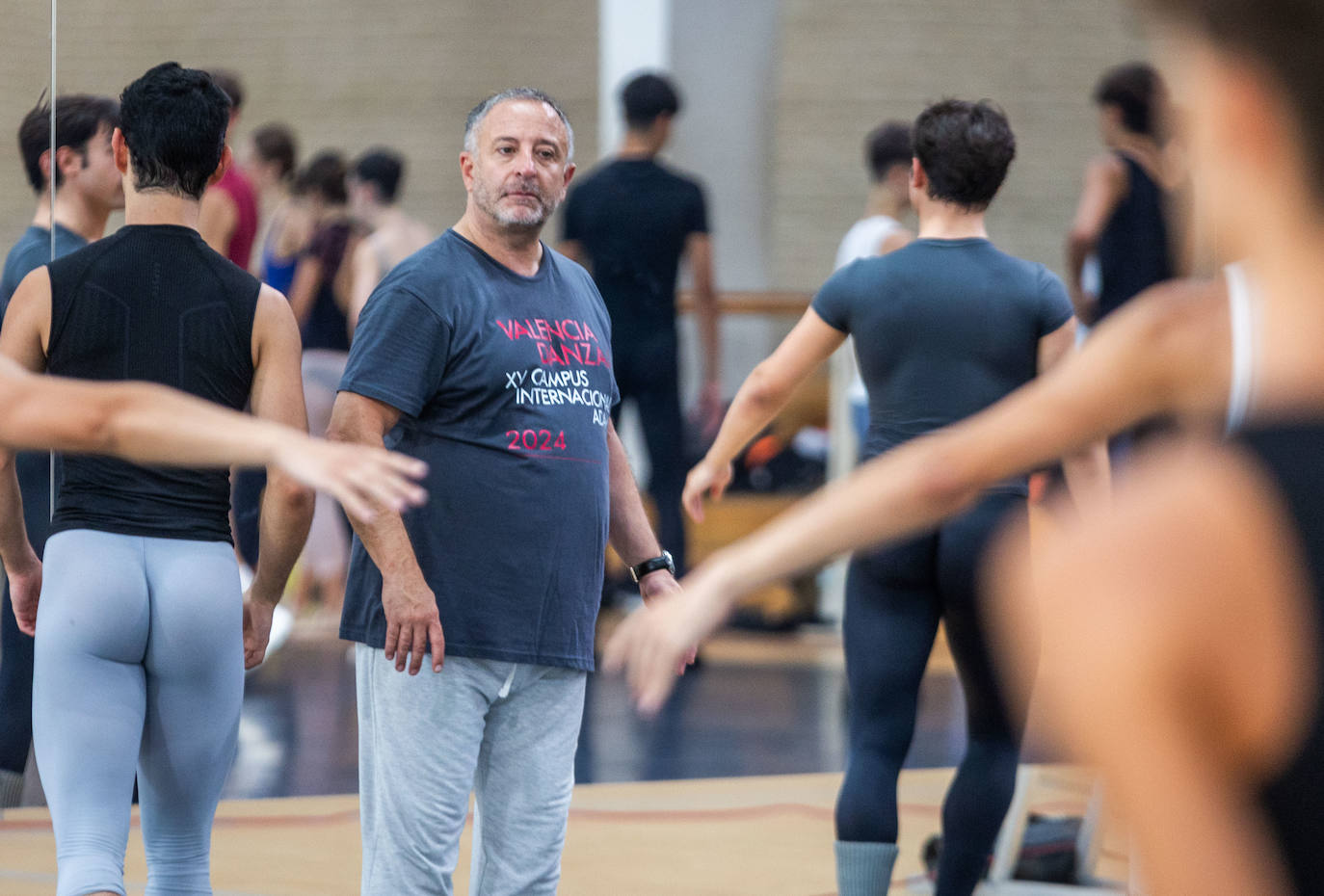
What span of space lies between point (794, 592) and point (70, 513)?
210 inches

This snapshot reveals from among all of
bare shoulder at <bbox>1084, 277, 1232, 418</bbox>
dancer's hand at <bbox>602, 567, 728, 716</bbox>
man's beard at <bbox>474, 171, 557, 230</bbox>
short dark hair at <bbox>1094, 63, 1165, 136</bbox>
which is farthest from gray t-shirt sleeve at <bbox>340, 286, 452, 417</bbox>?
short dark hair at <bbox>1094, 63, 1165, 136</bbox>

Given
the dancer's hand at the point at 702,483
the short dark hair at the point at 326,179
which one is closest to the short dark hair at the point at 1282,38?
the dancer's hand at the point at 702,483

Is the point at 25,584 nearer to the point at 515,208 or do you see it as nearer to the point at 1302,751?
the point at 515,208

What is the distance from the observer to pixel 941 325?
2.99 metres

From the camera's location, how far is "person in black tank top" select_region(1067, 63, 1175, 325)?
4883mm

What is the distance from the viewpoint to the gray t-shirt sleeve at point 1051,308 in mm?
3027

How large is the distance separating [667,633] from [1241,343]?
0.45m

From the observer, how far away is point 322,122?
10375 mm

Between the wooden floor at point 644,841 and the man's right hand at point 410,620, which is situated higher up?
the man's right hand at point 410,620

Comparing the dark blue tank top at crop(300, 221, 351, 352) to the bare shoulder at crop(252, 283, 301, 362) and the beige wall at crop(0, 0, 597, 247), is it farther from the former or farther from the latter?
the bare shoulder at crop(252, 283, 301, 362)

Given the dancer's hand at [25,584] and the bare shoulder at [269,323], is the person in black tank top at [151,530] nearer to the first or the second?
the bare shoulder at [269,323]

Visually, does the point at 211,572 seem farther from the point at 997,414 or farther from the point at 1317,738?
the point at 1317,738

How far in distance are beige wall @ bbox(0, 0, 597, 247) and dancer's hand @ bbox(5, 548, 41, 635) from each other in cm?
747

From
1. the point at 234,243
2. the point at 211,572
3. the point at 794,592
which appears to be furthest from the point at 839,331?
the point at 794,592
